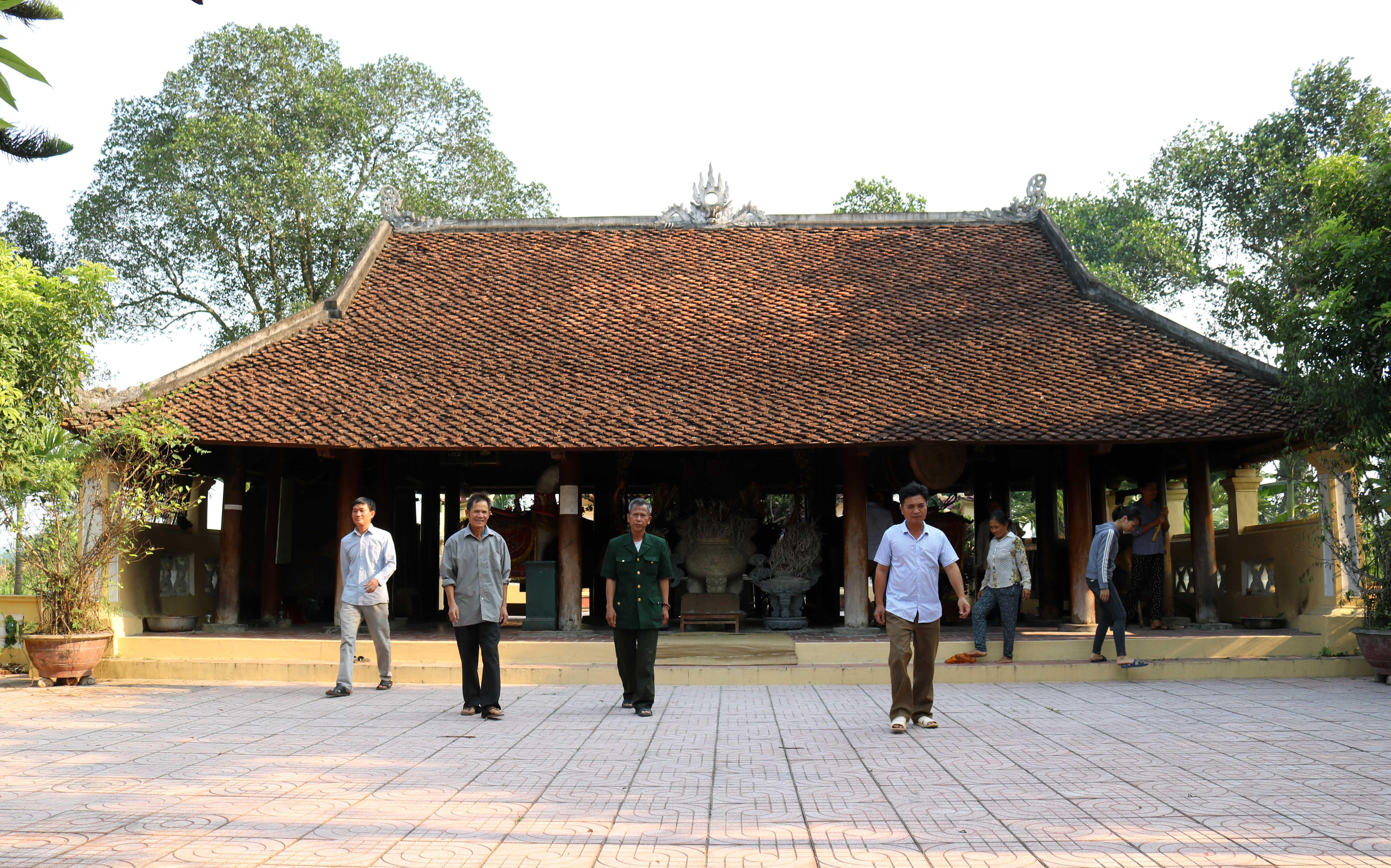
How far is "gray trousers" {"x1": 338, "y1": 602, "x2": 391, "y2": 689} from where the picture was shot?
8820mm

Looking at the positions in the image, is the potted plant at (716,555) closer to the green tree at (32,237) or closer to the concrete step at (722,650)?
the concrete step at (722,650)

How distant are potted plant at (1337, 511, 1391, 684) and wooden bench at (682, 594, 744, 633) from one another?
6.03 metres

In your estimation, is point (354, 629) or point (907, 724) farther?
point (354, 629)

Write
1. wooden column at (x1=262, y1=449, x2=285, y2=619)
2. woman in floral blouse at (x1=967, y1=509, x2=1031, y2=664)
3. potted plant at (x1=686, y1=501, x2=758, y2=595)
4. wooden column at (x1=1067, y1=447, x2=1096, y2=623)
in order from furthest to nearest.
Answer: wooden column at (x1=262, y1=449, x2=285, y2=619), potted plant at (x1=686, y1=501, x2=758, y2=595), wooden column at (x1=1067, y1=447, x2=1096, y2=623), woman in floral blouse at (x1=967, y1=509, x2=1031, y2=664)

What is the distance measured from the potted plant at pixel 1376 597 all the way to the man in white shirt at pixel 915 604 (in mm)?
4909

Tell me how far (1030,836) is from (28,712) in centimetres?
722

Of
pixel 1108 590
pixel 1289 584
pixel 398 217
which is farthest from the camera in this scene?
pixel 398 217

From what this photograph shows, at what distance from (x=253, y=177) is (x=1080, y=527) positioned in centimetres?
1880

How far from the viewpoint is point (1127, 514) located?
35.3ft

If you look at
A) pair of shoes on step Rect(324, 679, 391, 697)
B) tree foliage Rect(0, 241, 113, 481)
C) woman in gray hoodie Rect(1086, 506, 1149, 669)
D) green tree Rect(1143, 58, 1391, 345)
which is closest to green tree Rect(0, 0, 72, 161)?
tree foliage Rect(0, 241, 113, 481)

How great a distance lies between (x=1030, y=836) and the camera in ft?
13.5

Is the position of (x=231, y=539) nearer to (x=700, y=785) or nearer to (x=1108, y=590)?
(x=700, y=785)

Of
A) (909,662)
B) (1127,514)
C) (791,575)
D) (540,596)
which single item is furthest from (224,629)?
(1127,514)

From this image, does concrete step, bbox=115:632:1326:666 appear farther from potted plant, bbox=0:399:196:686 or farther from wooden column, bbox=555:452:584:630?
wooden column, bbox=555:452:584:630
